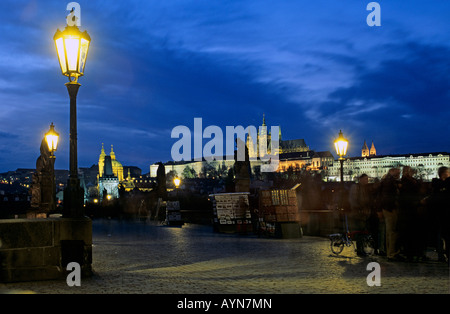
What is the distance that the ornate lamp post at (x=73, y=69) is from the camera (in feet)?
31.1

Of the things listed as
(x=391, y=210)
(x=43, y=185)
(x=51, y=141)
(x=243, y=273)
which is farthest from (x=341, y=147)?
(x=243, y=273)

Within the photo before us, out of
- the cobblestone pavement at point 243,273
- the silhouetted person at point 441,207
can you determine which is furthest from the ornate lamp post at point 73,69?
the silhouetted person at point 441,207

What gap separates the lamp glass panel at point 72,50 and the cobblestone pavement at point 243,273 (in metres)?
3.75

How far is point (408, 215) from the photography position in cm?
1226

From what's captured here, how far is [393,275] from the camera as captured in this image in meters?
9.73

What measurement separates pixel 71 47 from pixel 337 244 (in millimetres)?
7718

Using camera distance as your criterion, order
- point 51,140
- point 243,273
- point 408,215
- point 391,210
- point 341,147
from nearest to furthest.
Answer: point 243,273, point 408,215, point 391,210, point 341,147, point 51,140

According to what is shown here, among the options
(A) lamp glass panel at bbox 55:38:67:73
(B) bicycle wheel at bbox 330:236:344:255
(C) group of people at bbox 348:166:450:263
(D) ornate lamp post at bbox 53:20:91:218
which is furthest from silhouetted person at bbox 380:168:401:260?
(A) lamp glass panel at bbox 55:38:67:73

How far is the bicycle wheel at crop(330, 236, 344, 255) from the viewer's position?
1314 centimetres

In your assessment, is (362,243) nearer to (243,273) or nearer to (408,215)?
(408,215)

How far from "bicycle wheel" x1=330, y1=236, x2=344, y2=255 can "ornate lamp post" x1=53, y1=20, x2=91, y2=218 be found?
20.8ft

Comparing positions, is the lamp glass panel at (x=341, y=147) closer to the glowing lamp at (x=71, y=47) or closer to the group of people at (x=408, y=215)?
the group of people at (x=408, y=215)
